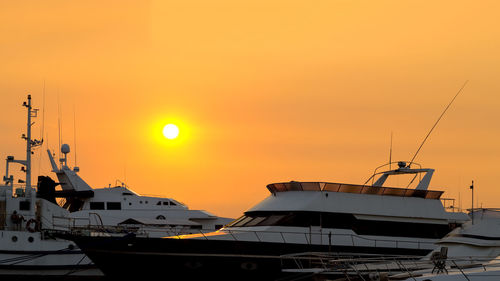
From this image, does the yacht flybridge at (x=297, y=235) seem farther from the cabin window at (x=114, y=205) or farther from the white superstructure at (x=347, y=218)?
the cabin window at (x=114, y=205)

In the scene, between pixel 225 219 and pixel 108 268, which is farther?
pixel 225 219

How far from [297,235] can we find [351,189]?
10.7ft

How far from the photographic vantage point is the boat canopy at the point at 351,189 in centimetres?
3117

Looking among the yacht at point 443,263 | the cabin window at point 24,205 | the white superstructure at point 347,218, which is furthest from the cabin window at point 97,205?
the yacht at point 443,263

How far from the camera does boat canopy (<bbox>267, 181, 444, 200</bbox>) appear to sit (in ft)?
102

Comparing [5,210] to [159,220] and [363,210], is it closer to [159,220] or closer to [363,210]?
[159,220]

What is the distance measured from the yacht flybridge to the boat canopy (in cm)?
4

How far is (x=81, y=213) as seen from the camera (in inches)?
1960

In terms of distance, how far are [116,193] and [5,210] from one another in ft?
46.1

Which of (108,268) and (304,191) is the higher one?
(304,191)

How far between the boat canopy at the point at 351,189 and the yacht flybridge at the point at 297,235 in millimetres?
36

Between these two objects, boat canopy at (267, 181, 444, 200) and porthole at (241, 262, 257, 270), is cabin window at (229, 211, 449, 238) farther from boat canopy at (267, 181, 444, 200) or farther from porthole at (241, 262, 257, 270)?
porthole at (241, 262, 257, 270)

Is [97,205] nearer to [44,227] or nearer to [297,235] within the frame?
[44,227]

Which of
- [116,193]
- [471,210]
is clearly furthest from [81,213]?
[471,210]
